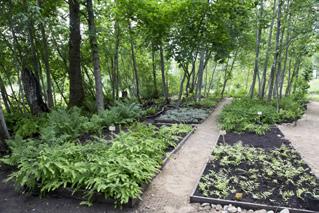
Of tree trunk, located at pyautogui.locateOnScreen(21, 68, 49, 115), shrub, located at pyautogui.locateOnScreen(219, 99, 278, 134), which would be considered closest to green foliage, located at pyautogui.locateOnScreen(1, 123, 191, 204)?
shrub, located at pyautogui.locateOnScreen(219, 99, 278, 134)

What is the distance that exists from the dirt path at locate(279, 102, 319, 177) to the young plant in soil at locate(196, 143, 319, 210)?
23cm

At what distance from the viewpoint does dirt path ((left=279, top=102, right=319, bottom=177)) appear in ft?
14.1

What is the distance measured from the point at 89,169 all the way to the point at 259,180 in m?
2.34

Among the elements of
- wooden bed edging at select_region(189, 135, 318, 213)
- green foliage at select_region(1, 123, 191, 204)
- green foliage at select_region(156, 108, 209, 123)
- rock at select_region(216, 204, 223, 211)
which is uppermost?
green foliage at select_region(156, 108, 209, 123)

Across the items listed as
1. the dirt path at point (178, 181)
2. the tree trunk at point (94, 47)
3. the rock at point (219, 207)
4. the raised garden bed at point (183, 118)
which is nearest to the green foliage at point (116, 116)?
the tree trunk at point (94, 47)

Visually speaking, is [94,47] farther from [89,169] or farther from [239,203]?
[239,203]

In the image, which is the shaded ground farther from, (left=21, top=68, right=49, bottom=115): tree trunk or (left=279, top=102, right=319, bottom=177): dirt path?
(left=21, top=68, right=49, bottom=115): tree trunk

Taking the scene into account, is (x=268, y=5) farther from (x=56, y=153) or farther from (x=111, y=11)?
(x=56, y=153)

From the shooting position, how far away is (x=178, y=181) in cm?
353

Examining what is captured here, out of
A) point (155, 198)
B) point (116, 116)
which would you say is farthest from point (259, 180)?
point (116, 116)

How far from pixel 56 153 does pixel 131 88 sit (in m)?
11.3

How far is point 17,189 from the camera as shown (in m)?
3.26

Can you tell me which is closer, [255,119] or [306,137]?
[306,137]

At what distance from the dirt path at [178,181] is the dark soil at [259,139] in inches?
16.6
